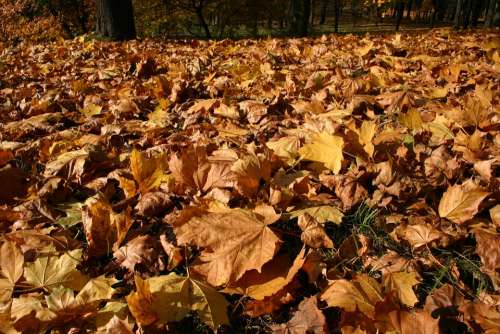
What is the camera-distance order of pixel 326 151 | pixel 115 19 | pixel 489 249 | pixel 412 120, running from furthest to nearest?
pixel 115 19, pixel 412 120, pixel 326 151, pixel 489 249

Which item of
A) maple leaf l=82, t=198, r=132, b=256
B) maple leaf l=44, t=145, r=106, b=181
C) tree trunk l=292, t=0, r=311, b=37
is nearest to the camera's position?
maple leaf l=82, t=198, r=132, b=256

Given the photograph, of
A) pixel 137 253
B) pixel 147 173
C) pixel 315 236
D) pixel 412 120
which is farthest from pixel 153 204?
pixel 412 120

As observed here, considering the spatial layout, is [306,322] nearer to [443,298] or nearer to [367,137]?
[443,298]

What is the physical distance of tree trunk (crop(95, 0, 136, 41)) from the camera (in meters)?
7.20

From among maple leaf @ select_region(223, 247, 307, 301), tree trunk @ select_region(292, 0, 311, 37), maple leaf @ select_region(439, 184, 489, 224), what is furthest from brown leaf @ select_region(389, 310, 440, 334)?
tree trunk @ select_region(292, 0, 311, 37)

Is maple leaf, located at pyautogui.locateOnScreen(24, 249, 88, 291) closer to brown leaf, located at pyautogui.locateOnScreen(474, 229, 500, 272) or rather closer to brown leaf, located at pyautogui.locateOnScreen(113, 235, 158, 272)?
brown leaf, located at pyautogui.locateOnScreen(113, 235, 158, 272)

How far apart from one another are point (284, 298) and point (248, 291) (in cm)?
11

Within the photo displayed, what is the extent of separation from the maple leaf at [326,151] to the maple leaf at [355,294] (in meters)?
0.56

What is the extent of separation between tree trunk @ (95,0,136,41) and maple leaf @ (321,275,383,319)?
23.9 feet

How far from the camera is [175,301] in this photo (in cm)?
104

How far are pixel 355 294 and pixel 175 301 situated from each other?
472 mm

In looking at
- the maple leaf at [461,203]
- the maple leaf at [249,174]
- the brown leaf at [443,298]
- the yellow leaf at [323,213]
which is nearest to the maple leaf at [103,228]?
the maple leaf at [249,174]

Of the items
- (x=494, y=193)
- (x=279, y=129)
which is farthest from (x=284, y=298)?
(x=279, y=129)

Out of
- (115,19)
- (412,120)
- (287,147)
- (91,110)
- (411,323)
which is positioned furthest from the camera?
(115,19)
